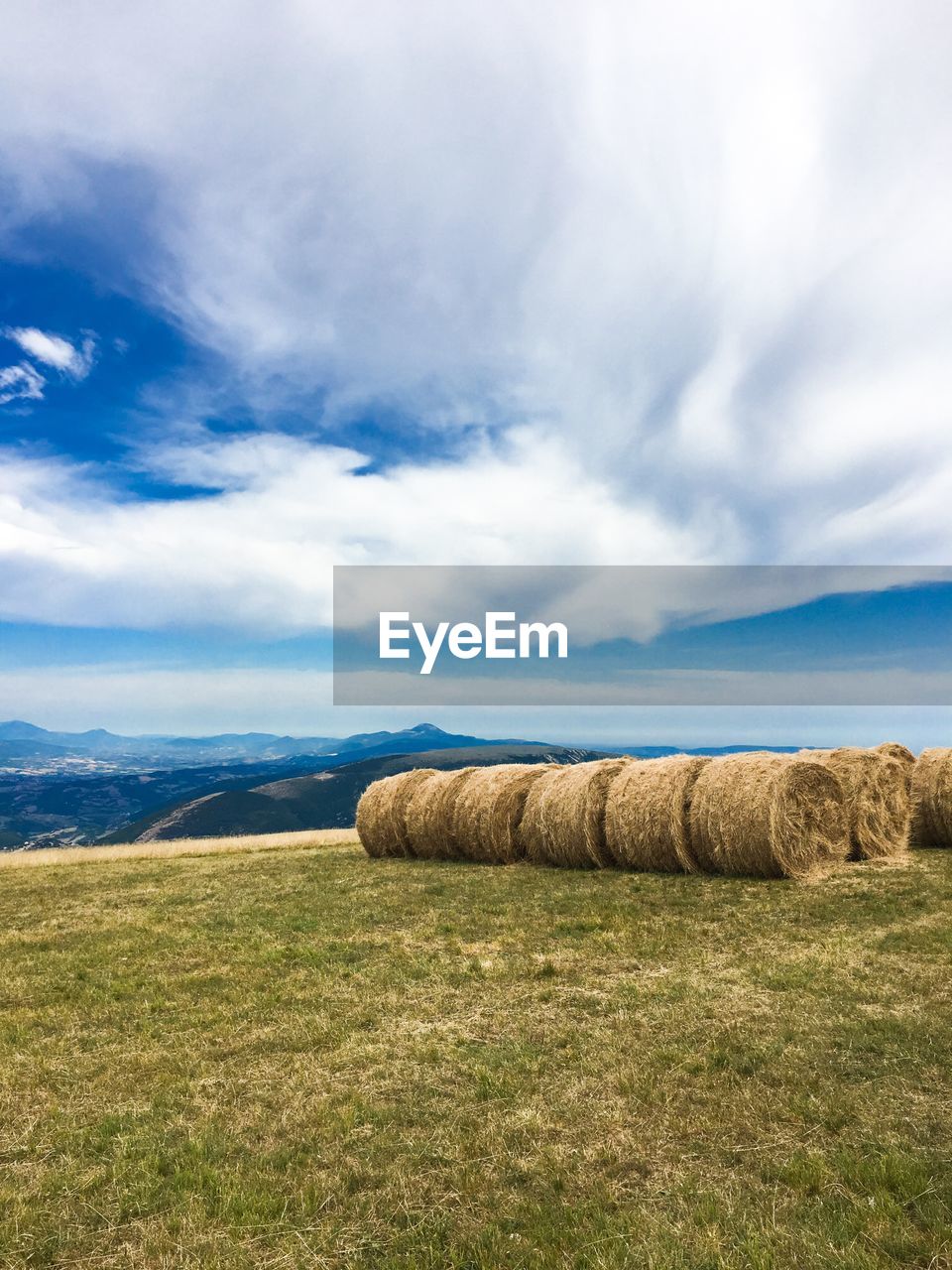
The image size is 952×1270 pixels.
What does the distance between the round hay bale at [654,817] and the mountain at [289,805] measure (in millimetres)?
96219

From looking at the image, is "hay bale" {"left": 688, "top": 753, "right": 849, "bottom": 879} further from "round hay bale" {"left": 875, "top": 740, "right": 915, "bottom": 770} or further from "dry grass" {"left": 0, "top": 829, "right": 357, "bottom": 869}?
"dry grass" {"left": 0, "top": 829, "right": 357, "bottom": 869}

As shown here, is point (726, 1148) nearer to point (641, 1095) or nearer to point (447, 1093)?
point (641, 1095)

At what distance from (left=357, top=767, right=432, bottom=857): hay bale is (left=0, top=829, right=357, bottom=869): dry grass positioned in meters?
5.61

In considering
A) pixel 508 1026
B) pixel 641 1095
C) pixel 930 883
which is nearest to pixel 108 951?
pixel 508 1026

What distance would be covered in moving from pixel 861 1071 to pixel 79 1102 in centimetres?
549

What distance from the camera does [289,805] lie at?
146m

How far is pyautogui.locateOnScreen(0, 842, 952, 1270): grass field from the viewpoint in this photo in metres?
4.03

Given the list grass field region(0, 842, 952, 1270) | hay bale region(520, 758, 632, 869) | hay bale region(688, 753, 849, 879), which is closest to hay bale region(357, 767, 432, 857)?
hay bale region(520, 758, 632, 869)

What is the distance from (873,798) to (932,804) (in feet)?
7.25

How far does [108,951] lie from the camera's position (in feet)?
34.2

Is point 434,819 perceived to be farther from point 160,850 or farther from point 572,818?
point 160,850

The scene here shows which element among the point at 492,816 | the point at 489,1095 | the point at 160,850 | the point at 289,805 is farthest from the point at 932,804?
the point at 289,805

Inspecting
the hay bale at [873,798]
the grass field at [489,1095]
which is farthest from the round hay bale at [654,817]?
the grass field at [489,1095]

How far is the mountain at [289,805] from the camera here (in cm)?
12669
